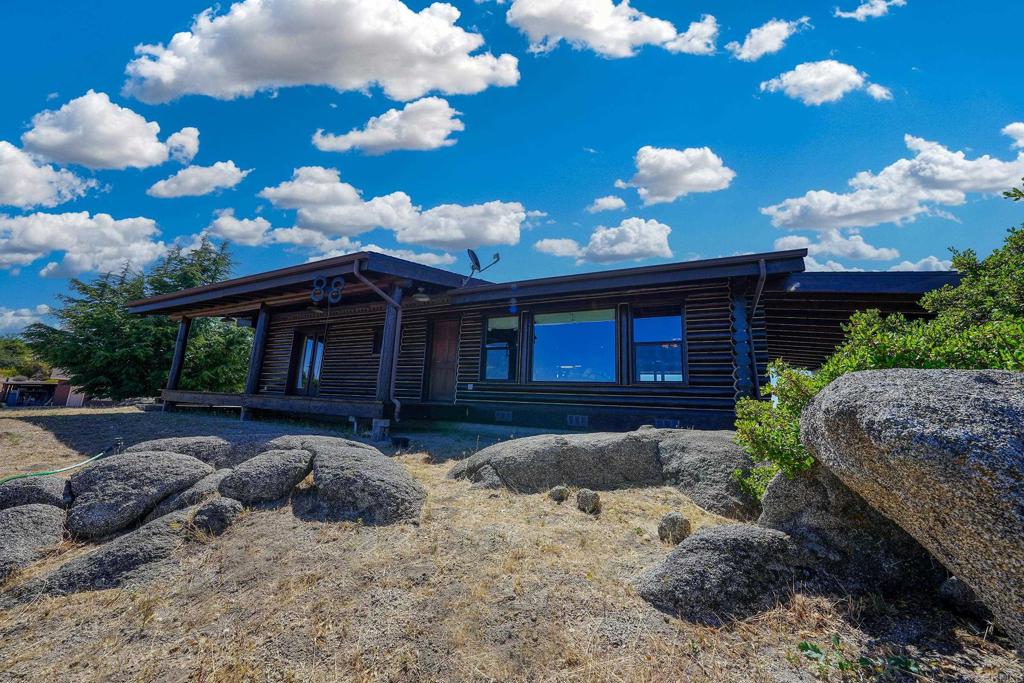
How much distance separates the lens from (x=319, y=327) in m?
14.2

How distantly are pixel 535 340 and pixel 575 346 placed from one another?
946 millimetres

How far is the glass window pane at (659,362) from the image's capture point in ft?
28.0

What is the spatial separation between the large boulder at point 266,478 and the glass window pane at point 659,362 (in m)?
6.28

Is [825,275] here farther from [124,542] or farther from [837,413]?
[124,542]

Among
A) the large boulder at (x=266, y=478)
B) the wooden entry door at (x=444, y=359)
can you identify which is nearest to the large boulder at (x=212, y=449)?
the large boulder at (x=266, y=478)

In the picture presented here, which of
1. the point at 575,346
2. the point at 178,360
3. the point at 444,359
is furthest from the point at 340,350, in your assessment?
the point at 575,346

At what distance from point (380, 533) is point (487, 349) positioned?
7103mm

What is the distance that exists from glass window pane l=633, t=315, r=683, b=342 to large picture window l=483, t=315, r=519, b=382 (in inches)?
108

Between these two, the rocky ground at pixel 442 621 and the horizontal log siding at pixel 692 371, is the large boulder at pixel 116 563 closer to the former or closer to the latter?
the rocky ground at pixel 442 621

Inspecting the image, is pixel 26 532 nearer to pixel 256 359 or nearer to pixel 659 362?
pixel 256 359

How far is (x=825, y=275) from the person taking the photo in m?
7.75

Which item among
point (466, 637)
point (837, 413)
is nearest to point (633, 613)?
point (466, 637)

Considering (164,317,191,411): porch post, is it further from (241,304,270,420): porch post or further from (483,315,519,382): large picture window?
(483,315,519,382): large picture window

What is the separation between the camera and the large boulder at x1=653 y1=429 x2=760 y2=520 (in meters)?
4.24
